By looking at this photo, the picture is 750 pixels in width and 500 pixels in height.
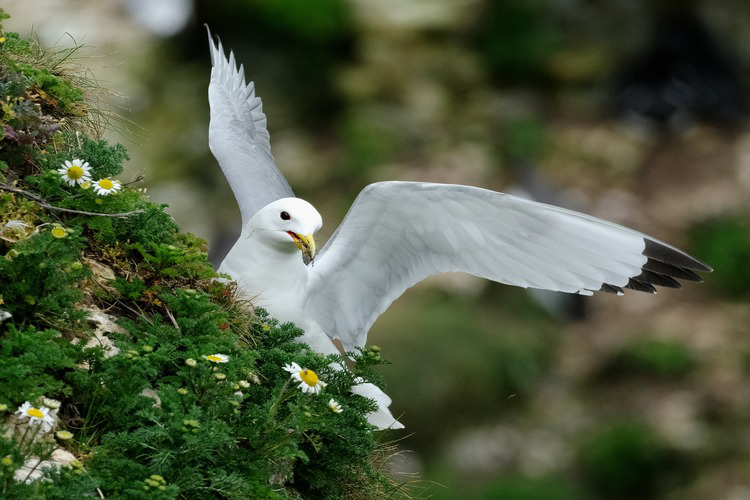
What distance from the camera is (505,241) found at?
4.74 m

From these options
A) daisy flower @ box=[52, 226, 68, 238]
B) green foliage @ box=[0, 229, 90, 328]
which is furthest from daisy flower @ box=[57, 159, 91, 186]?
daisy flower @ box=[52, 226, 68, 238]

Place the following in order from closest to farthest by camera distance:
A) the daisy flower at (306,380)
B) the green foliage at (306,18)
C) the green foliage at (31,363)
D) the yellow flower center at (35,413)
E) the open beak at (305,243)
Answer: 1. the yellow flower center at (35,413)
2. the green foliage at (31,363)
3. the daisy flower at (306,380)
4. the open beak at (305,243)
5. the green foliage at (306,18)

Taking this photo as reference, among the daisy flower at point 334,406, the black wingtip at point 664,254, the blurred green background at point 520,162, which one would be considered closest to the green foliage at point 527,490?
the blurred green background at point 520,162

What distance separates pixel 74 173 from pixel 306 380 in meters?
1.07

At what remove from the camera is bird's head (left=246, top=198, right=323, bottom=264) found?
15.1 feet

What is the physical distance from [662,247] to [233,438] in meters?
2.10

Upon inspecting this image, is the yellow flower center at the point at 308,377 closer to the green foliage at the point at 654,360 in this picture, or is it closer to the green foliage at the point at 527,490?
the green foliage at the point at 527,490

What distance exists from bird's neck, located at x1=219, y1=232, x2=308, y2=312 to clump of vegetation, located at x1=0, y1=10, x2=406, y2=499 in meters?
0.31

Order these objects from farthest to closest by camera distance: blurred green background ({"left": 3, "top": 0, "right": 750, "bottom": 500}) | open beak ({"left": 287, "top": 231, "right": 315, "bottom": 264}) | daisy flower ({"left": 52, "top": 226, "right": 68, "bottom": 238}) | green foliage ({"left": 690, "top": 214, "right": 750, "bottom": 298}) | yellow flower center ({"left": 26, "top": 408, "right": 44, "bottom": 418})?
green foliage ({"left": 690, "top": 214, "right": 750, "bottom": 298}) < blurred green background ({"left": 3, "top": 0, "right": 750, "bottom": 500}) < open beak ({"left": 287, "top": 231, "right": 315, "bottom": 264}) < daisy flower ({"left": 52, "top": 226, "right": 68, "bottom": 238}) < yellow flower center ({"left": 26, "top": 408, "right": 44, "bottom": 418})

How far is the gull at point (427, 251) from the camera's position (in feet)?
15.3

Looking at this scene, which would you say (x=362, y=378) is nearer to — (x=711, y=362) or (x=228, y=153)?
(x=228, y=153)

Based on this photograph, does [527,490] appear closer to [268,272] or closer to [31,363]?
[268,272]

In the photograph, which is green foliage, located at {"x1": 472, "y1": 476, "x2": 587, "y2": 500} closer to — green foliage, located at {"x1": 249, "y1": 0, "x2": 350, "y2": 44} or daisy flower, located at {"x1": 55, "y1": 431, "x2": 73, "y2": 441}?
daisy flower, located at {"x1": 55, "y1": 431, "x2": 73, "y2": 441}

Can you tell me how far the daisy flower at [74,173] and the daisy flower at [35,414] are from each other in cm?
101
